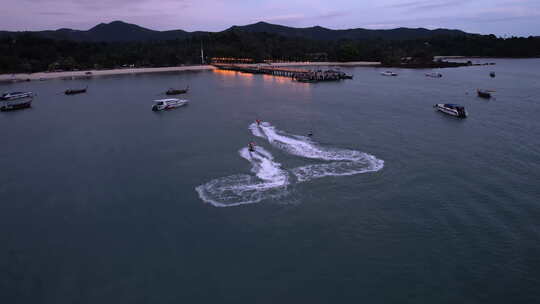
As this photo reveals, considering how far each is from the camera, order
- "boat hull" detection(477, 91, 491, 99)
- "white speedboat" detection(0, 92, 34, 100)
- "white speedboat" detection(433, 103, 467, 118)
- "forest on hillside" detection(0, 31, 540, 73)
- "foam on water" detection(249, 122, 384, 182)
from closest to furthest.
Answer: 1. "foam on water" detection(249, 122, 384, 182)
2. "white speedboat" detection(433, 103, 467, 118)
3. "boat hull" detection(477, 91, 491, 99)
4. "white speedboat" detection(0, 92, 34, 100)
5. "forest on hillside" detection(0, 31, 540, 73)

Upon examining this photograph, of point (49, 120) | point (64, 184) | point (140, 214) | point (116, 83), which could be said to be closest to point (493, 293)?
point (140, 214)

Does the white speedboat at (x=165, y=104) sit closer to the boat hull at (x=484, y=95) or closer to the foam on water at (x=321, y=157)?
the foam on water at (x=321, y=157)

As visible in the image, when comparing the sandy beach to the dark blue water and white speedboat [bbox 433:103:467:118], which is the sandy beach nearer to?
the dark blue water

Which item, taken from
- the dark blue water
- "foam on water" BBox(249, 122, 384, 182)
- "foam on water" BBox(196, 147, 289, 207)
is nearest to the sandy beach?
the dark blue water

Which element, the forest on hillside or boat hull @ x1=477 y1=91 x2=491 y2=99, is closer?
boat hull @ x1=477 y1=91 x2=491 y2=99


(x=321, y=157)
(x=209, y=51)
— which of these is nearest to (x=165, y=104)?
(x=321, y=157)

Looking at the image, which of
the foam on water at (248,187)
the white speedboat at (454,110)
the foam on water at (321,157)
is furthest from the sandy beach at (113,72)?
the white speedboat at (454,110)

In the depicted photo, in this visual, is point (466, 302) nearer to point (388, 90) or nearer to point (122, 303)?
point (122, 303)
